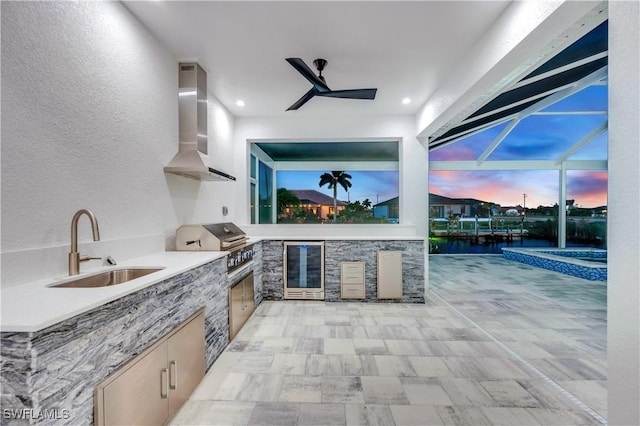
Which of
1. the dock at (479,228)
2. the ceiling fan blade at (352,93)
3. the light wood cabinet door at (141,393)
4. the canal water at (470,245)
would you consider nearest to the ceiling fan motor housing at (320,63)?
the ceiling fan blade at (352,93)

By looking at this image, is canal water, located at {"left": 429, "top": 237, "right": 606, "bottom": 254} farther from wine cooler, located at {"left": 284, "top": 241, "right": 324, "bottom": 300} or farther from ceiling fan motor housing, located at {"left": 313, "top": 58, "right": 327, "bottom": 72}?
ceiling fan motor housing, located at {"left": 313, "top": 58, "right": 327, "bottom": 72}

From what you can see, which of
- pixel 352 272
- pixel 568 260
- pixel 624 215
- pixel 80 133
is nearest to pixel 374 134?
pixel 352 272

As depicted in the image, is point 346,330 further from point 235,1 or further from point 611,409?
point 235,1

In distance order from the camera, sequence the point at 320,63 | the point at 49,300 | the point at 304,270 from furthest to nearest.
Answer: the point at 304,270 < the point at 320,63 < the point at 49,300

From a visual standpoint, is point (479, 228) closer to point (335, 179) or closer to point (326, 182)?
point (335, 179)

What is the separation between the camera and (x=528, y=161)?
7.88 m

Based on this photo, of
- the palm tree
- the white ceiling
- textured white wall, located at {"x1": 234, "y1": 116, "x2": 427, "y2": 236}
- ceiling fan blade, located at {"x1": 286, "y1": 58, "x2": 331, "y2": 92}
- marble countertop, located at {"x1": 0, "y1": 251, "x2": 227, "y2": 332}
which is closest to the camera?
marble countertop, located at {"x1": 0, "y1": 251, "x2": 227, "y2": 332}

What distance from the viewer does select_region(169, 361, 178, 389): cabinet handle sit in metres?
1.72

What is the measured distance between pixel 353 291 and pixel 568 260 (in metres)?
5.20

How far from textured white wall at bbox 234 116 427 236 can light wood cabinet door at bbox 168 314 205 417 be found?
3.01 m

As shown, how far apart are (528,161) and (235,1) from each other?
8635 millimetres

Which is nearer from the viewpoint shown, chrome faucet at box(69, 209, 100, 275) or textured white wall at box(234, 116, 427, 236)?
chrome faucet at box(69, 209, 100, 275)

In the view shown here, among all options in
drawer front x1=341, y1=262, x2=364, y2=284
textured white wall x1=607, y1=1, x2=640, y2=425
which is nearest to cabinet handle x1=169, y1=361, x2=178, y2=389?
textured white wall x1=607, y1=1, x2=640, y2=425

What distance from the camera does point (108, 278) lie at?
1.92m
